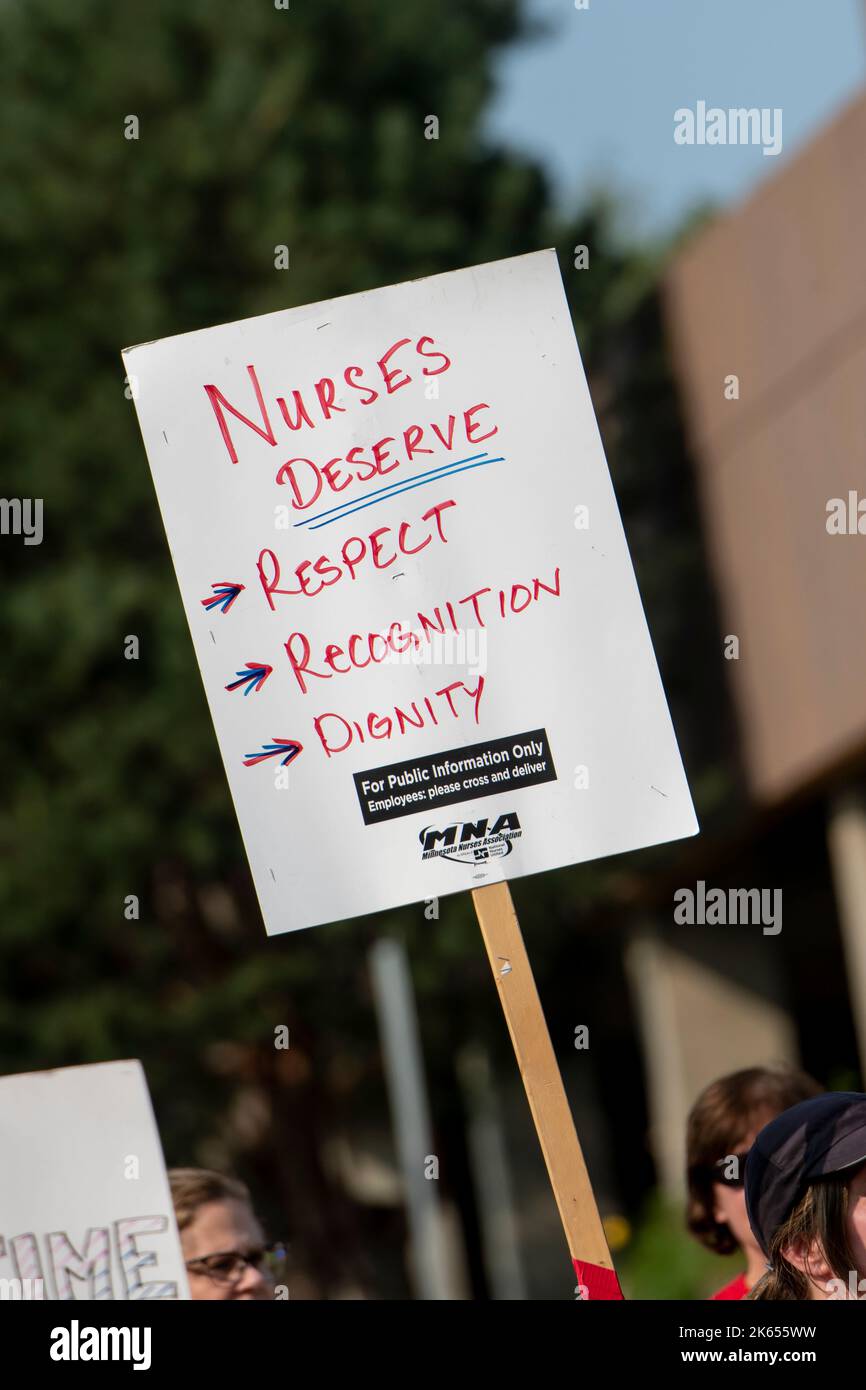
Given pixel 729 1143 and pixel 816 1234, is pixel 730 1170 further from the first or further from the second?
pixel 816 1234

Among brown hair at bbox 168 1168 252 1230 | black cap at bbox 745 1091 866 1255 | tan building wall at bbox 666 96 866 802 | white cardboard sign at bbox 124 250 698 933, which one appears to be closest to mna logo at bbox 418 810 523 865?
white cardboard sign at bbox 124 250 698 933

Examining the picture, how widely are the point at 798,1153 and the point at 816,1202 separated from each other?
0.19ft

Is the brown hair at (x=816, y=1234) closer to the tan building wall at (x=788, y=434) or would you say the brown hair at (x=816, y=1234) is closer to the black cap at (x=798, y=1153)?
the black cap at (x=798, y=1153)

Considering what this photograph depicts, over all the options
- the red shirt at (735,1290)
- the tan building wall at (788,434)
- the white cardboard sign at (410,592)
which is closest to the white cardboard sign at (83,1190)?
the white cardboard sign at (410,592)

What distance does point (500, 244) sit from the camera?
46.2 ft

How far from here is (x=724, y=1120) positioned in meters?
2.91

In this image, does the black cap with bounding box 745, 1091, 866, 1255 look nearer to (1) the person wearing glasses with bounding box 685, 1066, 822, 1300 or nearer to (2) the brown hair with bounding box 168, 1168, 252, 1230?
(1) the person wearing glasses with bounding box 685, 1066, 822, 1300

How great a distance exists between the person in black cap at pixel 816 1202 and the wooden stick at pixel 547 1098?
210 millimetres

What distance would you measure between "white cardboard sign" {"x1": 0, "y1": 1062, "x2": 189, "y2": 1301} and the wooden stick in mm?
601

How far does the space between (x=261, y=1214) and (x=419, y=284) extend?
1.86m

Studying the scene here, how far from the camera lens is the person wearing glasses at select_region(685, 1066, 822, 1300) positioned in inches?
113

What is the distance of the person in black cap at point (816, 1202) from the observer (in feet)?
6.81

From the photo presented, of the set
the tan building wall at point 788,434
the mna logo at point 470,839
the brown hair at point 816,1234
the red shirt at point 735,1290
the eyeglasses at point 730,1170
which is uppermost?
the tan building wall at point 788,434
